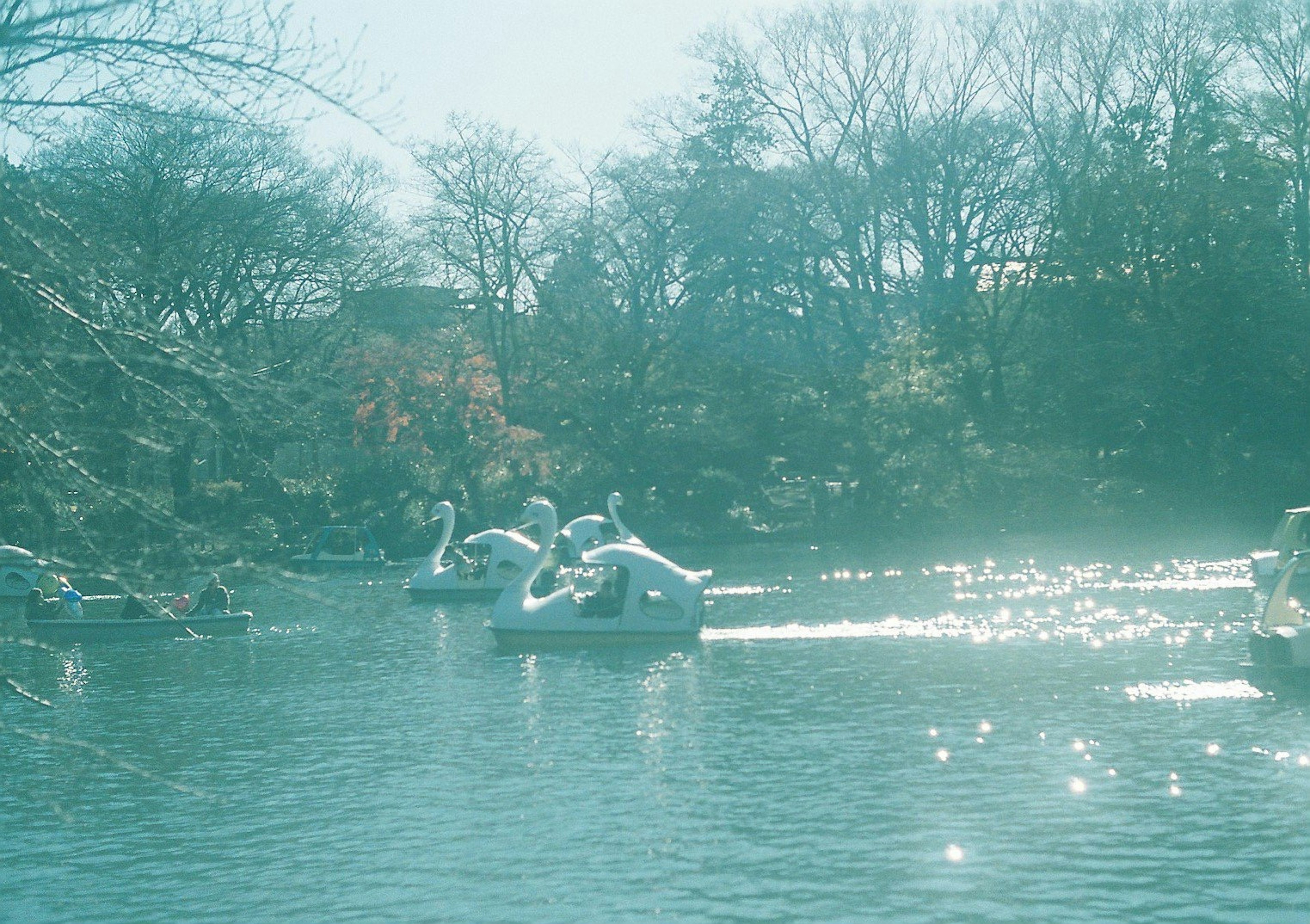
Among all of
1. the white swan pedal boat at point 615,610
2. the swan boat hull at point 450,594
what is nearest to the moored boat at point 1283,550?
the white swan pedal boat at point 615,610

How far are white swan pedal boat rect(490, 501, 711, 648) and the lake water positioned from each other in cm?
45

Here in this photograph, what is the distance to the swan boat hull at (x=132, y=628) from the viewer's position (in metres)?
30.4

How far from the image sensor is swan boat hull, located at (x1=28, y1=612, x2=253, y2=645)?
99.9ft

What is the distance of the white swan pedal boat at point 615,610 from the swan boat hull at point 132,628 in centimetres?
661

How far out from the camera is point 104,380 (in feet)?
27.2

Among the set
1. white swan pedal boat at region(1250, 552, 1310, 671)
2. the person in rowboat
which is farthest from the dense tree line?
white swan pedal boat at region(1250, 552, 1310, 671)

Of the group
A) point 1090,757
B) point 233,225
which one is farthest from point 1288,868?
point 233,225

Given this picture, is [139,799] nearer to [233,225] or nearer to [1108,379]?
[233,225]

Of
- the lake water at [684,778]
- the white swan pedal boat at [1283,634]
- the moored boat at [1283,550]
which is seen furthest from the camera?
the moored boat at [1283,550]

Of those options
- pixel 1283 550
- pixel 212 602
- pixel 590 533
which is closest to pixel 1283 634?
pixel 1283 550

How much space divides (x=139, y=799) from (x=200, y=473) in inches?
1814

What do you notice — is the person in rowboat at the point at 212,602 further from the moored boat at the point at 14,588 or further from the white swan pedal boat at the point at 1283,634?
the white swan pedal boat at the point at 1283,634

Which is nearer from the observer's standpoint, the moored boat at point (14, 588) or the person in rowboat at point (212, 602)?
the person in rowboat at point (212, 602)

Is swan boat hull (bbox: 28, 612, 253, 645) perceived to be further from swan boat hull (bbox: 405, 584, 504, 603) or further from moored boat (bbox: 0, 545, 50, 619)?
swan boat hull (bbox: 405, 584, 504, 603)
